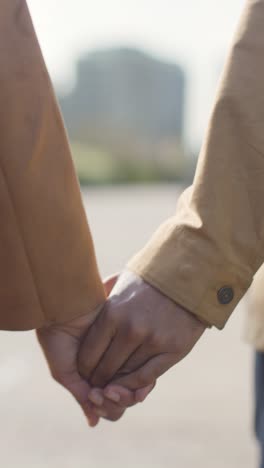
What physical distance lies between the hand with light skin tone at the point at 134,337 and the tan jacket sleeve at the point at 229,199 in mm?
54

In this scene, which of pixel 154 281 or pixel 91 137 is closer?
pixel 154 281

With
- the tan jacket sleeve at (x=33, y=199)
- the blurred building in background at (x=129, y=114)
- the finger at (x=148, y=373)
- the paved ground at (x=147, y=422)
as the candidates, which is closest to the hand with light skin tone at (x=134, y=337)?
the finger at (x=148, y=373)

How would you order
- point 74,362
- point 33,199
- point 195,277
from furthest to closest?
point 74,362 < point 195,277 < point 33,199

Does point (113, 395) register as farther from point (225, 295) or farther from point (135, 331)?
point (225, 295)

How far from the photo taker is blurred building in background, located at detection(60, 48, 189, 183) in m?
37.1

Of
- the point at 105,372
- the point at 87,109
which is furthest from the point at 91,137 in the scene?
the point at 105,372

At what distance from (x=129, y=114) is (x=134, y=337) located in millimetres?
40900

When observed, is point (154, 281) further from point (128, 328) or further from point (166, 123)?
point (166, 123)

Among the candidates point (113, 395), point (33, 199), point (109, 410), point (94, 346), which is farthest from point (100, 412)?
point (33, 199)

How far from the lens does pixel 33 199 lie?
7.33ft

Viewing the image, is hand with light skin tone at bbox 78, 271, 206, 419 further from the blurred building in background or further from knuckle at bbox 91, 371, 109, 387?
the blurred building in background

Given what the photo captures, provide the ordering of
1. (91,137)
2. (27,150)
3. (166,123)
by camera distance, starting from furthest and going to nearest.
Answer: (166,123), (91,137), (27,150)

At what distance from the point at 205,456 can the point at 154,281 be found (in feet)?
5.56

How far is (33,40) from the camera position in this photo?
2219mm
